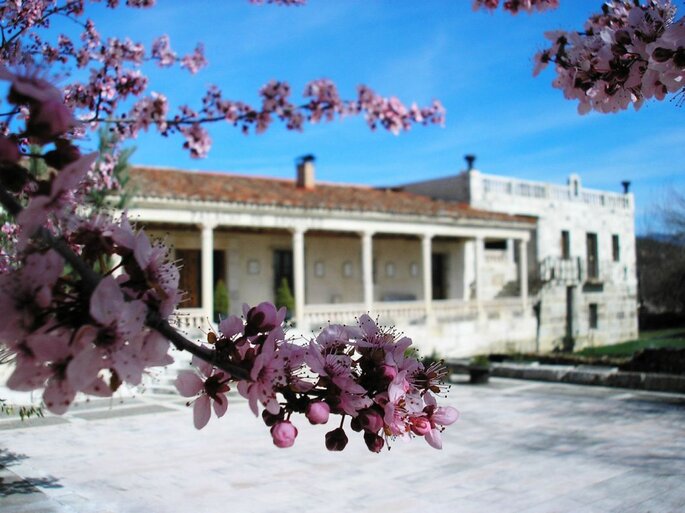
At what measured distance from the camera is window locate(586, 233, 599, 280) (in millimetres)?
32406

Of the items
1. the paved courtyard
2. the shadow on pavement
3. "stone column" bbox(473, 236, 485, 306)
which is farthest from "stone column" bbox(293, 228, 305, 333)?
the shadow on pavement

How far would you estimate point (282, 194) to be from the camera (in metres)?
21.7

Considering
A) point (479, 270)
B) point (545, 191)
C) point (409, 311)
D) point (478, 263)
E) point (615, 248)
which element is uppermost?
point (545, 191)

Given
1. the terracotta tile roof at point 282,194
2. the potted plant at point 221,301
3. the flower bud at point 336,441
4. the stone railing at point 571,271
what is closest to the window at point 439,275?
the terracotta tile roof at point 282,194

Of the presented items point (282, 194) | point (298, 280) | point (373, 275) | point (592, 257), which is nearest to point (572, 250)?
point (592, 257)

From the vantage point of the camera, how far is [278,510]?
554 cm

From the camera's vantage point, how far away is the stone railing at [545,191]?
92.4 ft

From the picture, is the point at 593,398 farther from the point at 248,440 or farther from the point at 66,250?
the point at 66,250

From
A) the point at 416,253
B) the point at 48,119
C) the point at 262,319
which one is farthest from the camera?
the point at 416,253

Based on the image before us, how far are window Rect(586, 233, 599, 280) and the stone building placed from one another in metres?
0.07

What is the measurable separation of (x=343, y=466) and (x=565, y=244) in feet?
86.4

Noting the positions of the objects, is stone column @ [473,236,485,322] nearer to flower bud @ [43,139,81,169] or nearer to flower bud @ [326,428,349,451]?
flower bud @ [326,428,349,451]

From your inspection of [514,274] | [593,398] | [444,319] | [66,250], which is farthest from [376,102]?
[514,274]

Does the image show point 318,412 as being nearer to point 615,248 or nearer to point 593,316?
point 593,316
